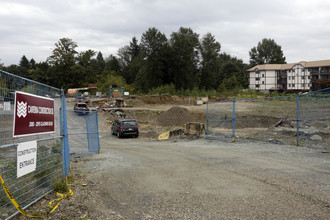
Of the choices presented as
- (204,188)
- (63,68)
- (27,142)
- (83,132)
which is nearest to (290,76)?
(63,68)

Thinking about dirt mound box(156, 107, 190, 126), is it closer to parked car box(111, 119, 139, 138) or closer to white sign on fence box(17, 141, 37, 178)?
parked car box(111, 119, 139, 138)

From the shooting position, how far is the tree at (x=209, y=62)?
9050 centimetres

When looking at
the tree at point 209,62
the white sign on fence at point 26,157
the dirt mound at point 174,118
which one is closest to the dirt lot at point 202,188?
the white sign on fence at point 26,157

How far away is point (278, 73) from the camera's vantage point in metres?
97.9

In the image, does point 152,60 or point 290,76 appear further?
point 290,76

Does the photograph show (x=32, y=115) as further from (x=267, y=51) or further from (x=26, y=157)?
(x=267, y=51)

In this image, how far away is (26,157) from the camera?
5.26 m

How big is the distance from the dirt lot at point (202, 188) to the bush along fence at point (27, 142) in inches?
15.4

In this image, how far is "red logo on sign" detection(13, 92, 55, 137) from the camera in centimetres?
508

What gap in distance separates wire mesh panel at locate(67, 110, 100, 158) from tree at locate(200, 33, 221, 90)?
250 ft

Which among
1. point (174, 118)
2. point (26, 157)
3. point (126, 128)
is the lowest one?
point (126, 128)

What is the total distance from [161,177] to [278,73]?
9877 centimetres

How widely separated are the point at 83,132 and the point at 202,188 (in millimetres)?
8333

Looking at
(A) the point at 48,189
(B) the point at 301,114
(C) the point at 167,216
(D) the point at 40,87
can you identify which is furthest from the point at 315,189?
(B) the point at 301,114
